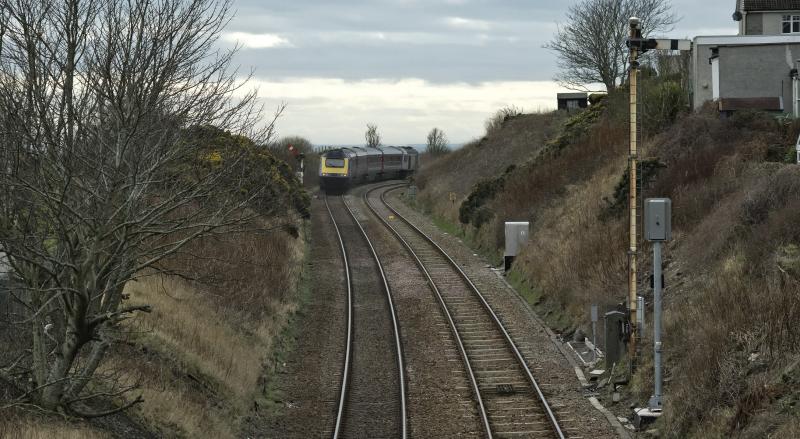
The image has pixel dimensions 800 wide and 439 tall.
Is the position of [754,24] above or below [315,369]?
above

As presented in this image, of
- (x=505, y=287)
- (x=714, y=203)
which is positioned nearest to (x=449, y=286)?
(x=505, y=287)

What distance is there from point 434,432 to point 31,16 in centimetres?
903

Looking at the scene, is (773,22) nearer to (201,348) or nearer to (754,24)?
(754,24)

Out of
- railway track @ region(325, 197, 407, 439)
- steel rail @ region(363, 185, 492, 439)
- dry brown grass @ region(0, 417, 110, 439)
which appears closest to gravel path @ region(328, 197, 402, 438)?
railway track @ region(325, 197, 407, 439)

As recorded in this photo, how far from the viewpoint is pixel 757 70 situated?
104 feet

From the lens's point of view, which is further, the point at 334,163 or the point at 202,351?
the point at 334,163

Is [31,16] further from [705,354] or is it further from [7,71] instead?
[705,354]

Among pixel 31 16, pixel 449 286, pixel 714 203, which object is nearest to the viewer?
pixel 31 16

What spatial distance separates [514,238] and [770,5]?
2038 centimetres

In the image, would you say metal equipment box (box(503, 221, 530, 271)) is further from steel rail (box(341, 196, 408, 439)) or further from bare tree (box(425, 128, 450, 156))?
bare tree (box(425, 128, 450, 156))

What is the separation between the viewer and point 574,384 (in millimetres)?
18219

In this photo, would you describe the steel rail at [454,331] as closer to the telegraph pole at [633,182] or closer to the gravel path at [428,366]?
the gravel path at [428,366]

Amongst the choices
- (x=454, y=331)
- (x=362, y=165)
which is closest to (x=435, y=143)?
(x=362, y=165)

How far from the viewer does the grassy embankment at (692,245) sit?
13.6 m
